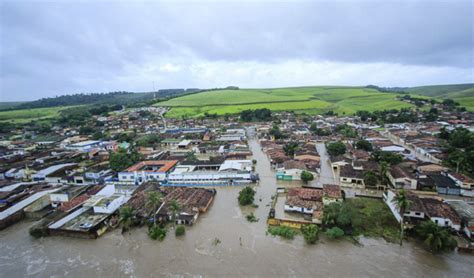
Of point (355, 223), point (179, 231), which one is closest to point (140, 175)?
point (179, 231)

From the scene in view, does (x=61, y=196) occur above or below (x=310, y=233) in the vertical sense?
above

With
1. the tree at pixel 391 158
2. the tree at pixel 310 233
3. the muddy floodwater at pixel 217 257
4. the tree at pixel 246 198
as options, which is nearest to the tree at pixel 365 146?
the tree at pixel 391 158

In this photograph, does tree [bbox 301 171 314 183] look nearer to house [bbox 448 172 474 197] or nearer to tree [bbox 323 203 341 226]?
tree [bbox 323 203 341 226]

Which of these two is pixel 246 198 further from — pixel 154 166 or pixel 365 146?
pixel 365 146

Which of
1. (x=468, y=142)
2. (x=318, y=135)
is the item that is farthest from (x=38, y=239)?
(x=468, y=142)

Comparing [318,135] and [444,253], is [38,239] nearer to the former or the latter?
[444,253]

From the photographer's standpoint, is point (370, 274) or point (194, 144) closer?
point (370, 274)

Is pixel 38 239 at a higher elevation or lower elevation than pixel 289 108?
lower
